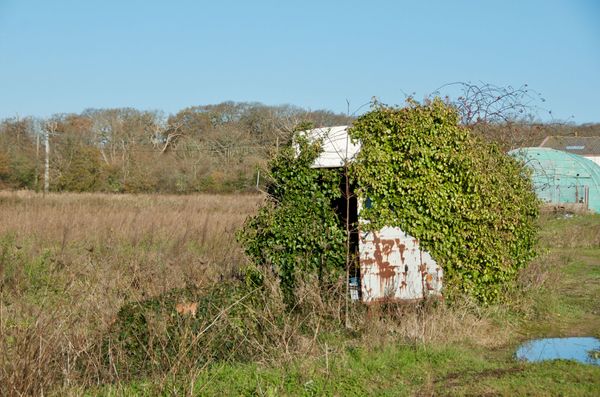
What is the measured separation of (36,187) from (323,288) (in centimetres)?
2980

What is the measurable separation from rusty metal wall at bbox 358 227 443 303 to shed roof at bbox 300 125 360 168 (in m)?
1.29

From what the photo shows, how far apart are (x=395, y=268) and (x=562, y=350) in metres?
2.69

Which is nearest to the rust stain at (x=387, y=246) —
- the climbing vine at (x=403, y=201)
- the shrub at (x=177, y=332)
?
the climbing vine at (x=403, y=201)

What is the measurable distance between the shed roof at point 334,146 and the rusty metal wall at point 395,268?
4.25 feet

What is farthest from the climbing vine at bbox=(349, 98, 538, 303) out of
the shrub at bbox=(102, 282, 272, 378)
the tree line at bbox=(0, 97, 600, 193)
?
the tree line at bbox=(0, 97, 600, 193)

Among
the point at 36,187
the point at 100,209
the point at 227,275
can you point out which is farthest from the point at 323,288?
the point at 36,187

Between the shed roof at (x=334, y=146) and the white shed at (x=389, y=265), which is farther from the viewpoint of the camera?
the shed roof at (x=334, y=146)

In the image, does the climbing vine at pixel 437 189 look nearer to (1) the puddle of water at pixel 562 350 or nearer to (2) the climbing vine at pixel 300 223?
(2) the climbing vine at pixel 300 223

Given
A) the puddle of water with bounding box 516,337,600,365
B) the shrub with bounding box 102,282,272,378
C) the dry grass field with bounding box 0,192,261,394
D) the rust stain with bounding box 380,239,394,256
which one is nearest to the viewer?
the dry grass field with bounding box 0,192,261,394

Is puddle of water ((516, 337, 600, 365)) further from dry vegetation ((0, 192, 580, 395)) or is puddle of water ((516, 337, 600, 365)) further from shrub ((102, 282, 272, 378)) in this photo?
shrub ((102, 282, 272, 378))

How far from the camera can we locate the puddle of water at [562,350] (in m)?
8.65

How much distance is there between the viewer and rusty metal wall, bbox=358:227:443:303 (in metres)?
10.3

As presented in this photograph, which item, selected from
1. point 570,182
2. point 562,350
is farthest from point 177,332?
point 570,182

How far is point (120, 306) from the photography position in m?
9.70
